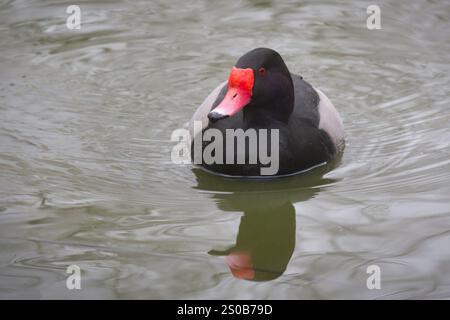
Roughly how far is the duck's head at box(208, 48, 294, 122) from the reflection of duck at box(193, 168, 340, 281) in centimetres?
51

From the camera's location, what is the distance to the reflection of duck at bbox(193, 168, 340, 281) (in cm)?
503

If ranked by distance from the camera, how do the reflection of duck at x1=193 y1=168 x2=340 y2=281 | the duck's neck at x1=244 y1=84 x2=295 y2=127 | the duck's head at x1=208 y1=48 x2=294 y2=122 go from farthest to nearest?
the duck's neck at x1=244 y1=84 x2=295 y2=127
the duck's head at x1=208 y1=48 x2=294 y2=122
the reflection of duck at x1=193 y1=168 x2=340 y2=281

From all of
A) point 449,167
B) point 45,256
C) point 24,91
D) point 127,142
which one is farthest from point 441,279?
point 24,91

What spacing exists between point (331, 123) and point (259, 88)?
0.82 metres

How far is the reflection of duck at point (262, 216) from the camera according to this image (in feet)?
16.5

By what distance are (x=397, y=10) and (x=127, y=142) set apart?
406cm

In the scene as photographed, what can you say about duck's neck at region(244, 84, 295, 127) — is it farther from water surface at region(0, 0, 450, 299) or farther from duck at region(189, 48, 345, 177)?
water surface at region(0, 0, 450, 299)

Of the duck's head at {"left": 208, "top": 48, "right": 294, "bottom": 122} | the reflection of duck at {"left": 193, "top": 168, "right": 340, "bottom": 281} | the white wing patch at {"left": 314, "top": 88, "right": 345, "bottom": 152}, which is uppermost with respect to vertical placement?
the duck's head at {"left": 208, "top": 48, "right": 294, "bottom": 122}

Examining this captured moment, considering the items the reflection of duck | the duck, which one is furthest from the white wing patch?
the reflection of duck

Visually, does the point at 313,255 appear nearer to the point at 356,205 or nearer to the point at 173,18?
the point at 356,205

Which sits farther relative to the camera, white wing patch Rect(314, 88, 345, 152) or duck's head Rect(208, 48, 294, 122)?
white wing patch Rect(314, 88, 345, 152)

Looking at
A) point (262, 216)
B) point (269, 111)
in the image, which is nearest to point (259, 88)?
point (269, 111)

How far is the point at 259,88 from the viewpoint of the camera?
6.07 m

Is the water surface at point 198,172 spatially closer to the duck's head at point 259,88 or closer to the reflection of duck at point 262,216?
the reflection of duck at point 262,216
